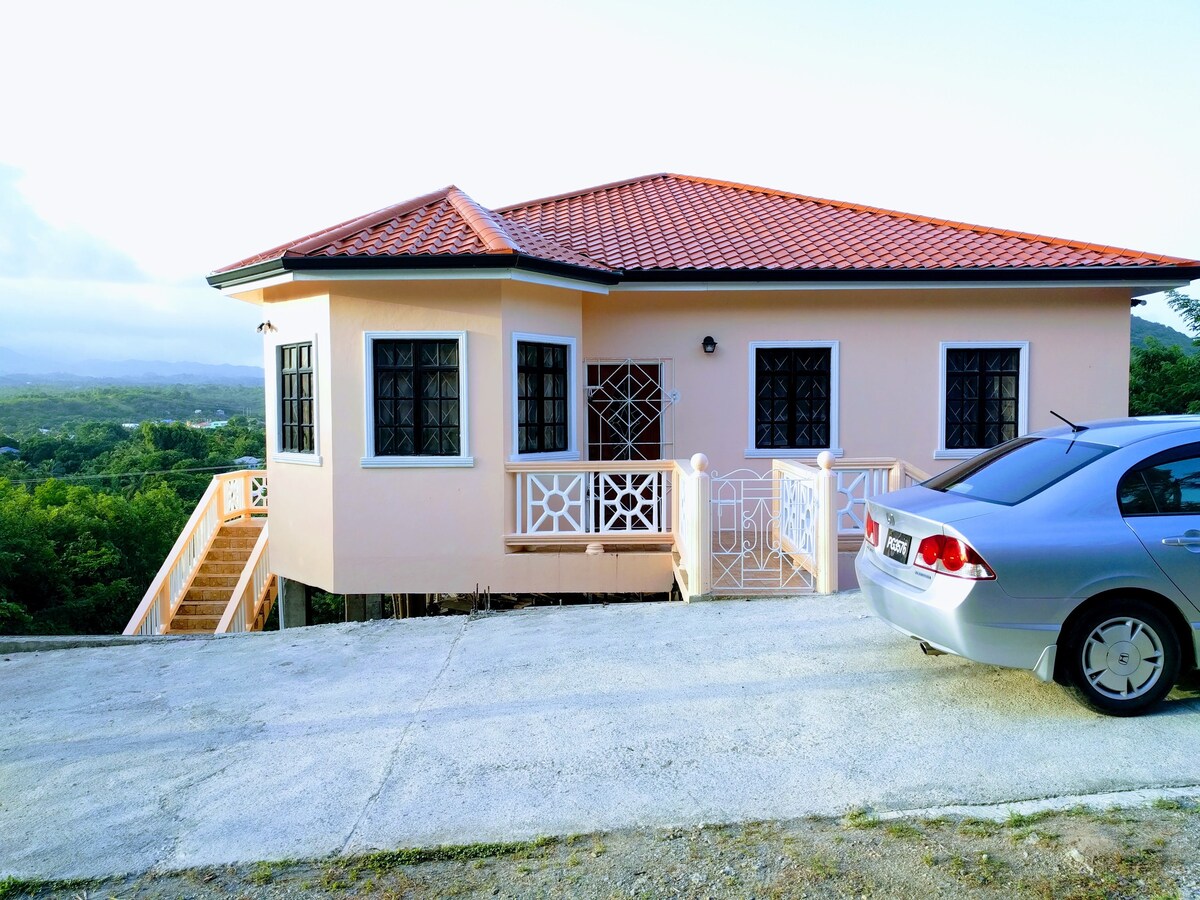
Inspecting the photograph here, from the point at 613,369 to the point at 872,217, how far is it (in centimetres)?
533

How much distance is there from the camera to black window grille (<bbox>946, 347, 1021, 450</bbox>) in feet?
40.3

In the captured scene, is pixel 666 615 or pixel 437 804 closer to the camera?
pixel 437 804

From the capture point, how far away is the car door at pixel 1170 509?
189 inches

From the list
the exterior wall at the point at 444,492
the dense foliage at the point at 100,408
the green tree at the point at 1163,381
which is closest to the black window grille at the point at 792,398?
the exterior wall at the point at 444,492

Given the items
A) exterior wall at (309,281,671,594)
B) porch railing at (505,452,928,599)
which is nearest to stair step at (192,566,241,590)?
exterior wall at (309,281,671,594)

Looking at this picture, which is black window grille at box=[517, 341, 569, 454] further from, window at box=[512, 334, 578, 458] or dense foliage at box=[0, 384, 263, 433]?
dense foliage at box=[0, 384, 263, 433]

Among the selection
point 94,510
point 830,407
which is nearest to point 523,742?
point 830,407

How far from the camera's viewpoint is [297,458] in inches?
431

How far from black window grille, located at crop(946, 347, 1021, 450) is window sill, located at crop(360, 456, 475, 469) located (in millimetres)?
6668

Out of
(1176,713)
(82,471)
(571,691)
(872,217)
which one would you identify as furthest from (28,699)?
(82,471)

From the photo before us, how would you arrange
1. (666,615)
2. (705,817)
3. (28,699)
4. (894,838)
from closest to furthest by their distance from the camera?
(894,838) → (705,817) → (28,699) → (666,615)

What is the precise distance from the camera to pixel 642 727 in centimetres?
508

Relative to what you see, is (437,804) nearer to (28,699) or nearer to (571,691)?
(571,691)

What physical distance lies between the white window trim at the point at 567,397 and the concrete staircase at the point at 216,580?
5.70 meters
